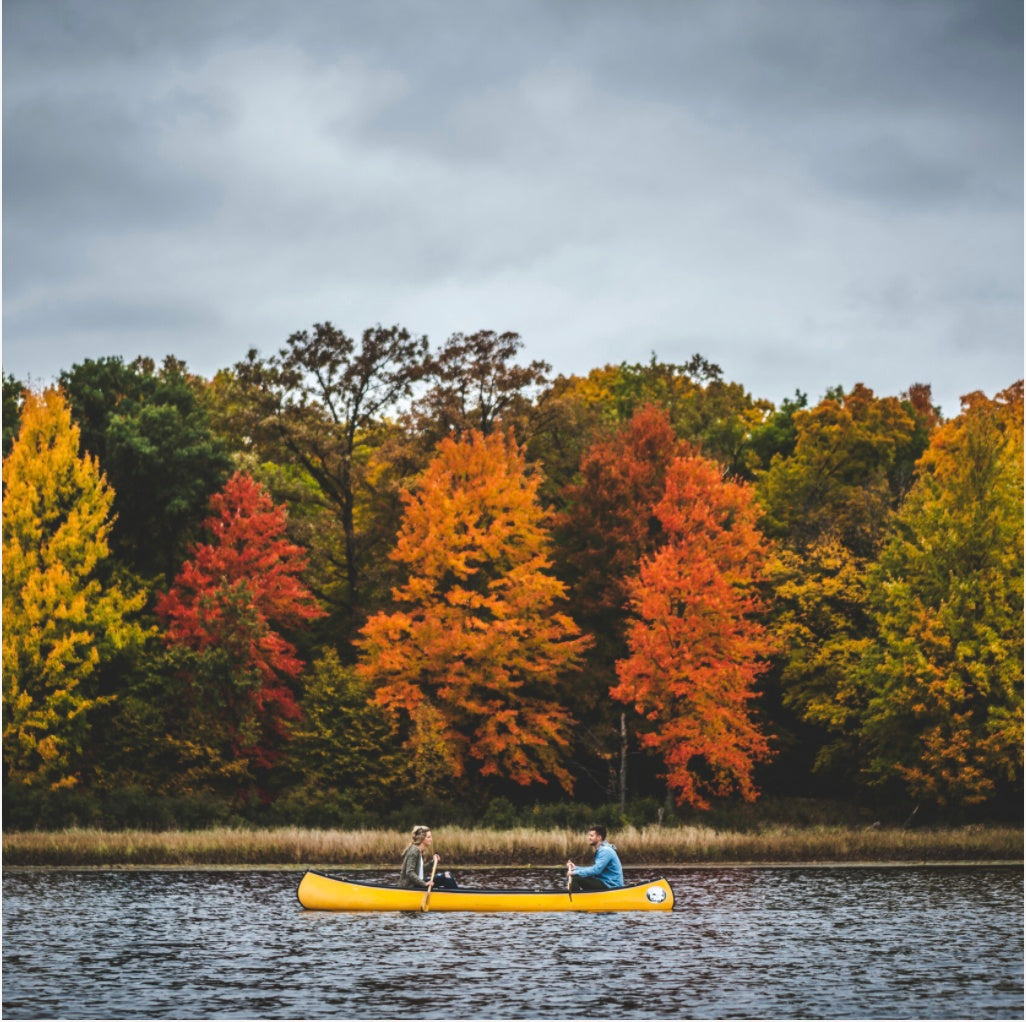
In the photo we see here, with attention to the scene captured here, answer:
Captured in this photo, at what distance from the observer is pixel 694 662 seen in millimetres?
48562

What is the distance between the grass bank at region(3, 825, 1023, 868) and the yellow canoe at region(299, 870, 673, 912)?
443 inches

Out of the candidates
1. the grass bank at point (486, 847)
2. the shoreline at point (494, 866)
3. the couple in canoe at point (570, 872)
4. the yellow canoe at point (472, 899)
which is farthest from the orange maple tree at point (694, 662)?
the yellow canoe at point (472, 899)

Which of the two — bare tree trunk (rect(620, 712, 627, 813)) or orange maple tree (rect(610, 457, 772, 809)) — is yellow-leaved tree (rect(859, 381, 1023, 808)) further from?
bare tree trunk (rect(620, 712, 627, 813))

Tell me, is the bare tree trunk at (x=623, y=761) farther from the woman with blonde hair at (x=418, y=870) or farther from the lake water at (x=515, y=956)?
the woman with blonde hair at (x=418, y=870)

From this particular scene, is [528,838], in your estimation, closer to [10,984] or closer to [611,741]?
[611,741]

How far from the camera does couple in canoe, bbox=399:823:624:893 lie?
93.6 ft

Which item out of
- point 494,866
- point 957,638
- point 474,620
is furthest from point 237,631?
point 957,638

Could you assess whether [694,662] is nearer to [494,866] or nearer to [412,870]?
[494,866]

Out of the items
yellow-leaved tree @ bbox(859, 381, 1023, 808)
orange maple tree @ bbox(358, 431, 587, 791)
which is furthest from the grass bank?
orange maple tree @ bbox(358, 431, 587, 791)

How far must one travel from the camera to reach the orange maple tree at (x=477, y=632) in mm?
49438

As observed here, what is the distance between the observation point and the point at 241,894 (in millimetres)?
32062

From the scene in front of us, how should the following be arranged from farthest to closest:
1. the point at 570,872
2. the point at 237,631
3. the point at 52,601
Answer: the point at 237,631 < the point at 52,601 < the point at 570,872

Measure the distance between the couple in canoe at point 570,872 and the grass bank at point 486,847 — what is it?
10951 mm

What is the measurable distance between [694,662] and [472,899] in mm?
22100
